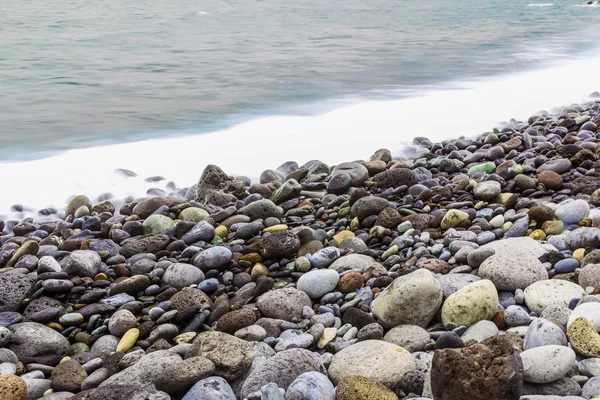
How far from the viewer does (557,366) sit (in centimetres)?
213

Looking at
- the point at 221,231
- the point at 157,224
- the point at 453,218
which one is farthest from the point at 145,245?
the point at 453,218

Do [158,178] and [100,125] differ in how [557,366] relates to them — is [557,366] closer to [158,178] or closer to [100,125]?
[158,178]

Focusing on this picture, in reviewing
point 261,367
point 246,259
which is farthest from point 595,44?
point 261,367

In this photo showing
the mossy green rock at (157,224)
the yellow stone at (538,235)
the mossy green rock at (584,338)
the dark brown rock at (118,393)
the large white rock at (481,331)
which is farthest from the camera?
the mossy green rock at (157,224)

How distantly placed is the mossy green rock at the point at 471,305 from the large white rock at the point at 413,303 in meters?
0.06

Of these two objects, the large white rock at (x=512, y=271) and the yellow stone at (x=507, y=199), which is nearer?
the large white rock at (x=512, y=271)

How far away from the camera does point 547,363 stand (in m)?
2.14

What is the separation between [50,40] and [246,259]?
15.0 m

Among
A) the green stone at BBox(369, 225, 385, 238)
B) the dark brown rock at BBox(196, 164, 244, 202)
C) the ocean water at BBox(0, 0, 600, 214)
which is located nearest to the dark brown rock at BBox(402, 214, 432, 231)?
the green stone at BBox(369, 225, 385, 238)

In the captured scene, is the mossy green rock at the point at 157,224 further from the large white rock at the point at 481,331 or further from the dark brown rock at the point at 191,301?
the large white rock at the point at 481,331

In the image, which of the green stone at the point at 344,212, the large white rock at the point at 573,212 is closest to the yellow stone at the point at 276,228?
the green stone at the point at 344,212

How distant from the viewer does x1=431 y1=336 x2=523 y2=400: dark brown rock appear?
1986 millimetres

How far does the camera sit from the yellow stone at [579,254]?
10.2 feet

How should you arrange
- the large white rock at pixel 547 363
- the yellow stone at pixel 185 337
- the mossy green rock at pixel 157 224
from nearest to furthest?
the large white rock at pixel 547 363 → the yellow stone at pixel 185 337 → the mossy green rock at pixel 157 224
